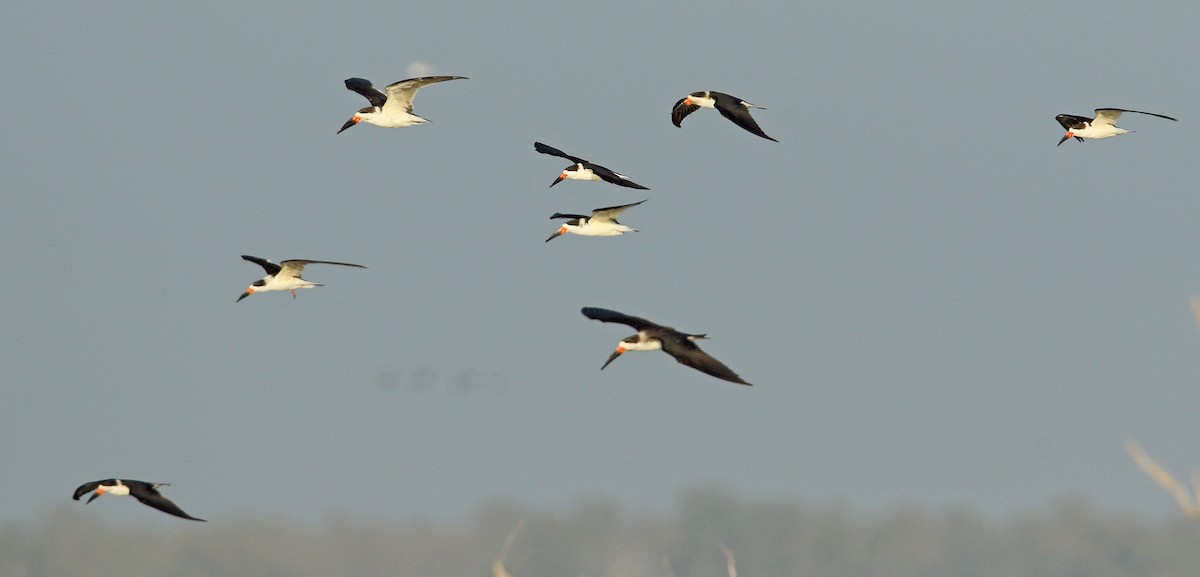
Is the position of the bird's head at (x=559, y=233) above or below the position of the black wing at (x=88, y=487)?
above

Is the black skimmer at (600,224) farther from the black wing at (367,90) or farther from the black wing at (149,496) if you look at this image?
the black wing at (149,496)

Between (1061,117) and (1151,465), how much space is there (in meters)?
22.0

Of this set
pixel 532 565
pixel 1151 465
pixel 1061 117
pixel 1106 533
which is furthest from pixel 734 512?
pixel 1151 465

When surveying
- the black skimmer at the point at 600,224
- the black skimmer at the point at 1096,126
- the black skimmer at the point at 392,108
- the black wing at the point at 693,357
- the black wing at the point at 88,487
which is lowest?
the black wing at the point at 88,487

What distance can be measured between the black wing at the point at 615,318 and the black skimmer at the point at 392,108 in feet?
26.4

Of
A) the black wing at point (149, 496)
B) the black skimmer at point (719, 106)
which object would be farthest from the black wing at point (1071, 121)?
the black wing at point (149, 496)

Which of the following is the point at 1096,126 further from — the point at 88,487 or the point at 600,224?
Answer: the point at 88,487

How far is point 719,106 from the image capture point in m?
30.3

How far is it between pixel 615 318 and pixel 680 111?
9544 millimetres

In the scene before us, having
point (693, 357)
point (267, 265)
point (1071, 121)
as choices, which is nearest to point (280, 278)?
point (267, 265)

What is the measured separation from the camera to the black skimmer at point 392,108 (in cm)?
2969

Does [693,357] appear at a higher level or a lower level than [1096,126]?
lower

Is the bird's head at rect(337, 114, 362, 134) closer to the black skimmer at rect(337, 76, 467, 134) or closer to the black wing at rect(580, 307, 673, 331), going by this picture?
the black skimmer at rect(337, 76, 467, 134)

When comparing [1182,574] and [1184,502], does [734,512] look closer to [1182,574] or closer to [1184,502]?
[1182,574]
